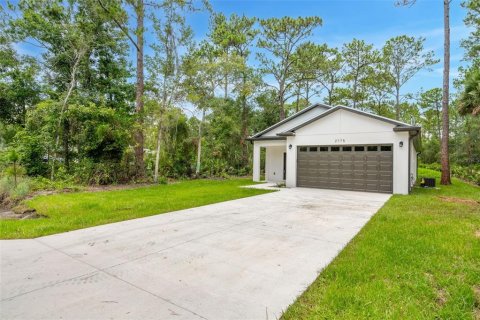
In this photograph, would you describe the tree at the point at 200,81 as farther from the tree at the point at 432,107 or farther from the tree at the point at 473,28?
the tree at the point at 432,107

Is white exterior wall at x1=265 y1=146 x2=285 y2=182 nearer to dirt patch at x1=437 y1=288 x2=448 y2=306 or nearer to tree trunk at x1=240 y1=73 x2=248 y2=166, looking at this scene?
tree trunk at x1=240 y1=73 x2=248 y2=166

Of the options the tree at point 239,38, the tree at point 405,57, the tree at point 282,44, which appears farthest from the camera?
the tree at point 405,57

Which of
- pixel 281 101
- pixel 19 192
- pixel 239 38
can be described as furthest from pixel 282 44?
pixel 19 192

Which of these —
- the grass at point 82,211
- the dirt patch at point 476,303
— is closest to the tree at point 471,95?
the grass at point 82,211

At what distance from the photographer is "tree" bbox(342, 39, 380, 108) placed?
Result: 90.1 ft

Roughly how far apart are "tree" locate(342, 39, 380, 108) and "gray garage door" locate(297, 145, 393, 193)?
18832 mm

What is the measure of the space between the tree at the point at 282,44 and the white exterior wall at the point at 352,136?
10.2 metres

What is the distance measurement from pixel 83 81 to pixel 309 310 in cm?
2141

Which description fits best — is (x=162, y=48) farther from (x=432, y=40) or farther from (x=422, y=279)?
(x=432, y=40)

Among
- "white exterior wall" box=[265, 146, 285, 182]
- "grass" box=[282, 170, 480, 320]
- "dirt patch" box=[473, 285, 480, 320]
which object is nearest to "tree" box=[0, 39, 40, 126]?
"white exterior wall" box=[265, 146, 285, 182]

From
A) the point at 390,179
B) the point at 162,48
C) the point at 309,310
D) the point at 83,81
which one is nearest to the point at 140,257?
the point at 309,310

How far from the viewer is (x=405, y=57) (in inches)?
1131

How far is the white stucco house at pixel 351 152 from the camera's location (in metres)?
11.3

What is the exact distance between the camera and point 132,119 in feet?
47.6
